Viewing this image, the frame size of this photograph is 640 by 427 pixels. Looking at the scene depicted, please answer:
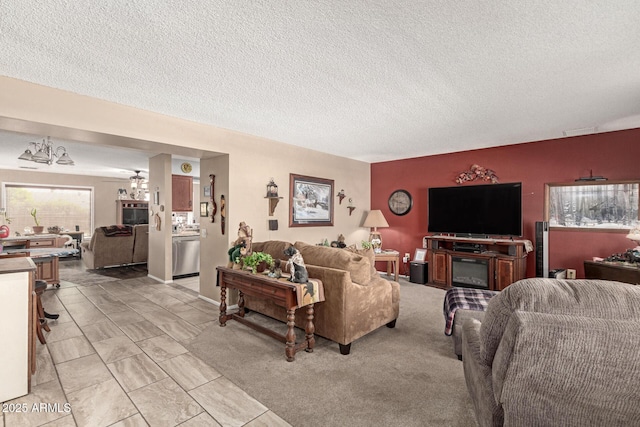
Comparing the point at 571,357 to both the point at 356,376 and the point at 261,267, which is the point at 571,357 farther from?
the point at 261,267

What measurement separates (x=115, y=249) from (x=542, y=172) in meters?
8.54

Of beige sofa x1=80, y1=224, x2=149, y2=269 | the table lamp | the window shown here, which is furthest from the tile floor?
the window

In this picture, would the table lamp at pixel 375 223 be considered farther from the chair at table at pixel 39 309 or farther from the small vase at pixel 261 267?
the chair at table at pixel 39 309

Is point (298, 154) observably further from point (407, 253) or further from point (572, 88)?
point (572, 88)

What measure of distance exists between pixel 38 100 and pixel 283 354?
3.20 meters

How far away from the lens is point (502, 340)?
3.82ft

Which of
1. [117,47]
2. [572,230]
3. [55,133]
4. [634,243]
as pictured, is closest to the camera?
[117,47]

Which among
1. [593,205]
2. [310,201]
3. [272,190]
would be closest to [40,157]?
[272,190]

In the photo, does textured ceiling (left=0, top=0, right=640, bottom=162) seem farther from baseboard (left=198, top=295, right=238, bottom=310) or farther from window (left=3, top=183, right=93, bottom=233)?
window (left=3, top=183, right=93, bottom=233)

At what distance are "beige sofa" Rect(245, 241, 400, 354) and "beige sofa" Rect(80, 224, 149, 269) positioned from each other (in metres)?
5.33

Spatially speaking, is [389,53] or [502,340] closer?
[502,340]

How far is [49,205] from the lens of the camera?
8.70 metres

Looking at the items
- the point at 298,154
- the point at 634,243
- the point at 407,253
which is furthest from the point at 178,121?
the point at 634,243

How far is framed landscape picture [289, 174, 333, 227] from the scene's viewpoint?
16.6ft
